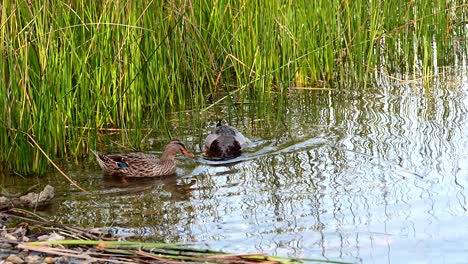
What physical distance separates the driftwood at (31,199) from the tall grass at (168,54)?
2.20 feet

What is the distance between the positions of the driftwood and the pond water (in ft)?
0.36

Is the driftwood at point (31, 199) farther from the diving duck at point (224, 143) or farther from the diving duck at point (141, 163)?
the diving duck at point (224, 143)

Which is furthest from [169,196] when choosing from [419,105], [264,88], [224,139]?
[419,105]

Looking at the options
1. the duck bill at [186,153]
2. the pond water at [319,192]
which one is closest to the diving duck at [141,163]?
the duck bill at [186,153]

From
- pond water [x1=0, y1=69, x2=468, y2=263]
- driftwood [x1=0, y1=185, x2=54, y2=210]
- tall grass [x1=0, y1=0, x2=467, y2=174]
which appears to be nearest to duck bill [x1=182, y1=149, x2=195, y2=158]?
pond water [x1=0, y1=69, x2=468, y2=263]

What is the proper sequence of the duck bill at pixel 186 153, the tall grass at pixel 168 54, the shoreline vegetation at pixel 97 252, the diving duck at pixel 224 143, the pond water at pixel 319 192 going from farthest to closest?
1. the diving duck at pixel 224 143
2. the duck bill at pixel 186 153
3. the tall grass at pixel 168 54
4. the pond water at pixel 319 192
5. the shoreline vegetation at pixel 97 252

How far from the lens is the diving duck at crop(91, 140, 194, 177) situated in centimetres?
870

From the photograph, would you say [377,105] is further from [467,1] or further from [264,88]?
[467,1]

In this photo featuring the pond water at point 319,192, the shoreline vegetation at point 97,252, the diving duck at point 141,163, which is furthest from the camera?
the diving duck at point 141,163

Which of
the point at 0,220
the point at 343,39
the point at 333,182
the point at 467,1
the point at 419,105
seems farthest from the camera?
the point at 467,1

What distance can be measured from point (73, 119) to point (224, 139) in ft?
5.05

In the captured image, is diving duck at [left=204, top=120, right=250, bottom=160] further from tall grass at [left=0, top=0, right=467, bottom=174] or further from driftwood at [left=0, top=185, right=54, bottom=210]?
driftwood at [left=0, top=185, right=54, bottom=210]

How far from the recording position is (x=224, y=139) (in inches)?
369

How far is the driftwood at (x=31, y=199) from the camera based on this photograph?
7527 millimetres
